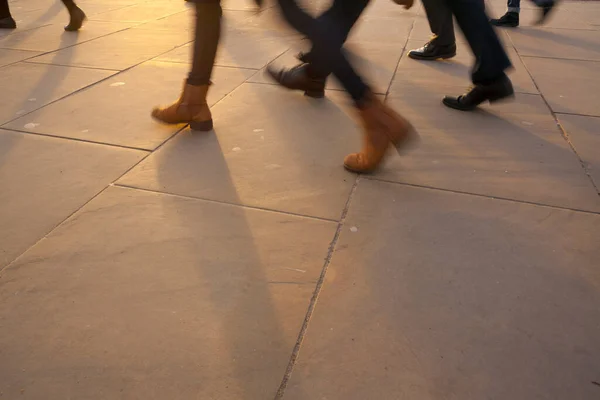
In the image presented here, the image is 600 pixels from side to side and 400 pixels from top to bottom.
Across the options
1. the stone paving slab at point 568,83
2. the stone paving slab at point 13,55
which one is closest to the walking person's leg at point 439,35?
the stone paving slab at point 568,83

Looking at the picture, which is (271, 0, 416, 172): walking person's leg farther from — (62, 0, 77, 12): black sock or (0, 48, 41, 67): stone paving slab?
(62, 0, 77, 12): black sock

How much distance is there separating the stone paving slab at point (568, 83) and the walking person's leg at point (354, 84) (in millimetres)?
1634

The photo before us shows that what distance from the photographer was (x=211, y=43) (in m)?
2.39

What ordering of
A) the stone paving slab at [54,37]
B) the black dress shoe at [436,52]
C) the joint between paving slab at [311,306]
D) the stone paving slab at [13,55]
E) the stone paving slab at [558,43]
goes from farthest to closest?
1. the stone paving slab at [558,43]
2. the stone paving slab at [54,37]
3. the black dress shoe at [436,52]
4. the stone paving slab at [13,55]
5. the joint between paving slab at [311,306]

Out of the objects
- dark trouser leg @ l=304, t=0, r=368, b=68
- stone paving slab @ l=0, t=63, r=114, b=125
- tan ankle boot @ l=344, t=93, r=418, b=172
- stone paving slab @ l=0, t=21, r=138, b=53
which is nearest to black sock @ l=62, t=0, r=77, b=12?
stone paving slab @ l=0, t=21, r=138, b=53

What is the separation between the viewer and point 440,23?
394 cm

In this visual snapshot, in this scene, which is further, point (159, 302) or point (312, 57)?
point (312, 57)

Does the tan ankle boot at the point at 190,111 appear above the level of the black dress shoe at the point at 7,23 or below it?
above

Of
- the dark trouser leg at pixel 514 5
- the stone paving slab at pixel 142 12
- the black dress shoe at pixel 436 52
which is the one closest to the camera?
the black dress shoe at pixel 436 52

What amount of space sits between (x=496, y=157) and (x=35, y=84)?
10.2 feet

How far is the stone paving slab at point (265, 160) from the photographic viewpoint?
78.5 inches

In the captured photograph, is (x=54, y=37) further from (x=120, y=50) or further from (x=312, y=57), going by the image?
(x=312, y=57)

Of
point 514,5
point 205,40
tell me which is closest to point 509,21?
point 514,5

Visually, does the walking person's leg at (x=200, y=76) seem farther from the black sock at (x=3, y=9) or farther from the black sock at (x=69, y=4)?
the black sock at (x=3, y=9)
